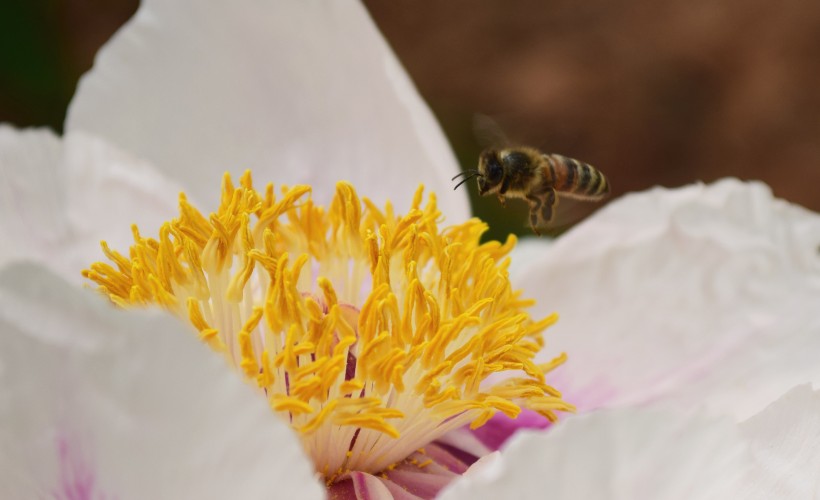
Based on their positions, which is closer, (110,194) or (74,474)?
(74,474)

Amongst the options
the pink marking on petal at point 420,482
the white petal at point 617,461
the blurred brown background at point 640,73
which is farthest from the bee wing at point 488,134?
the blurred brown background at point 640,73

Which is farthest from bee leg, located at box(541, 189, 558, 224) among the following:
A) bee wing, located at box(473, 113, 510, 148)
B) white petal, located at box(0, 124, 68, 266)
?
white petal, located at box(0, 124, 68, 266)

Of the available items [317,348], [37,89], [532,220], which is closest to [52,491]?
[317,348]

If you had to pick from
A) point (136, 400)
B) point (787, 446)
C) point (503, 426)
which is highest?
point (136, 400)

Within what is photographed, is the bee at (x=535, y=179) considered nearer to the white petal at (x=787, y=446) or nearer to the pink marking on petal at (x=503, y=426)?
the pink marking on petal at (x=503, y=426)

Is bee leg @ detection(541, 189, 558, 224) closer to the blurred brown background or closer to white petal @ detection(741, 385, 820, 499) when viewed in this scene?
white petal @ detection(741, 385, 820, 499)

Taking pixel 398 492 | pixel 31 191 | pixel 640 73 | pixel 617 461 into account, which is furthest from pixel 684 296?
pixel 640 73

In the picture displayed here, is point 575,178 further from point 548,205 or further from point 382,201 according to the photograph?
point 382,201
